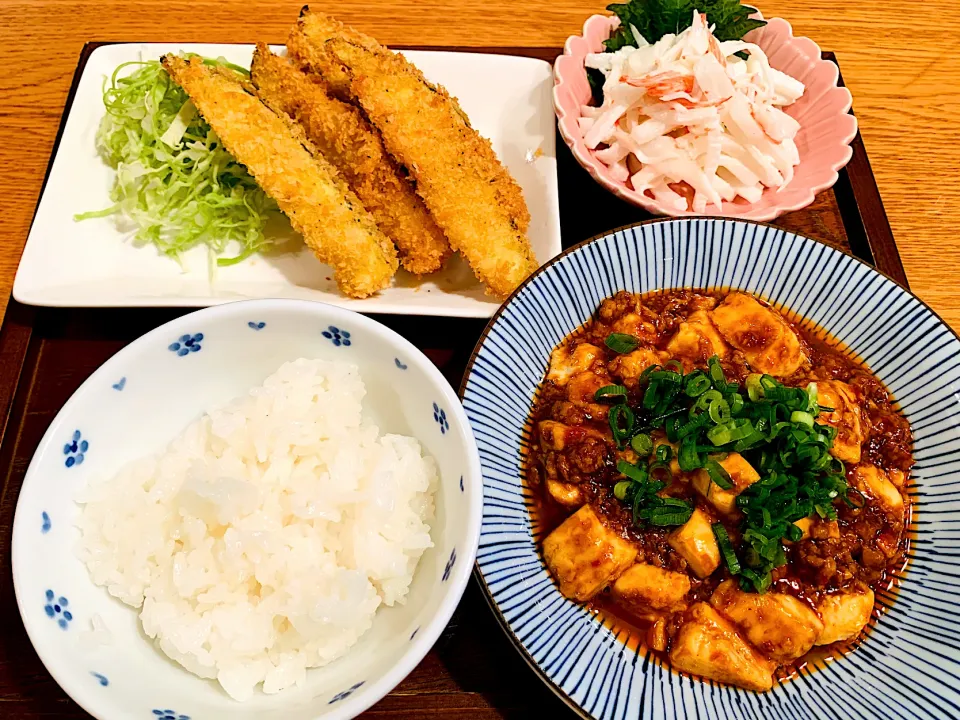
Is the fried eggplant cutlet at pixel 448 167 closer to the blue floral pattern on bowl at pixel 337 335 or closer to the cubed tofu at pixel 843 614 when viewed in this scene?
the blue floral pattern on bowl at pixel 337 335

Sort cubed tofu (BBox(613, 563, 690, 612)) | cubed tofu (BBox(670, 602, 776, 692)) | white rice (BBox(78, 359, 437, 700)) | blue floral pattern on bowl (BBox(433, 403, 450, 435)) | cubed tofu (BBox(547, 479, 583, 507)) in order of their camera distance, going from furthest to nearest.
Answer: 1. cubed tofu (BBox(547, 479, 583, 507))
2. cubed tofu (BBox(613, 563, 690, 612))
3. cubed tofu (BBox(670, 602, 776, 692))
4. blue floral pattern on bowl (BBox(433, 403, 450, 435))
5. white rice (BBox(78, 359, 437, 700))

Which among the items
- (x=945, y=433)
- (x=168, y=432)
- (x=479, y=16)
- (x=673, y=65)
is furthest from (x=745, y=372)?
(x=479, y=16)

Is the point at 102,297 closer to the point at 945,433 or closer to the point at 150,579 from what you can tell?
the point at 150,579

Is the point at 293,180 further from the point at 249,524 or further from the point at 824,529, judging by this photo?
the point at 824,529

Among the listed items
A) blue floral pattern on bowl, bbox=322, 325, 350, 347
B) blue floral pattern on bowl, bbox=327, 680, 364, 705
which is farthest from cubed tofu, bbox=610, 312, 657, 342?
blue floral pattern on bowl, bbox=327, 680, 364, 705

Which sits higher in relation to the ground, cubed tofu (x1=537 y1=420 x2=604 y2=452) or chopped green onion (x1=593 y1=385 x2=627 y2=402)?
chopped green onion (x1=593 y1=385 x2=627 y2=402)

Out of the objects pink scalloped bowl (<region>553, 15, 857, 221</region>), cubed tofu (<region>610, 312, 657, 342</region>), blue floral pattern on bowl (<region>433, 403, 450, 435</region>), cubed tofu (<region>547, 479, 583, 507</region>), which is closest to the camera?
blue floral pattern on bowl (<region>433, 403, 450, 435</region>)

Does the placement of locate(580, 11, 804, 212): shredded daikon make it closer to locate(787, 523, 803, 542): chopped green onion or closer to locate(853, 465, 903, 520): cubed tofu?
locate(853, 465, 903, 520): cubed tofu

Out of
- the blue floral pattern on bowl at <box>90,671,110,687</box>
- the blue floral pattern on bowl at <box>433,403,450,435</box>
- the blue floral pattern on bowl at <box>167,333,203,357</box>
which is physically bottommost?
the blue floral pattern on bowl at <box>90,671,110,687</box>
